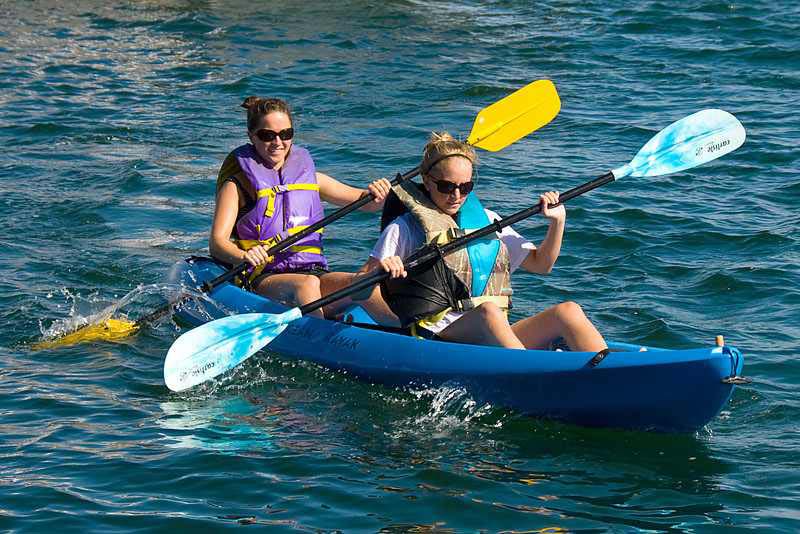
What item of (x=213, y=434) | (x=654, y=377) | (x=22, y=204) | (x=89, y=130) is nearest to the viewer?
(x=654, y=377)

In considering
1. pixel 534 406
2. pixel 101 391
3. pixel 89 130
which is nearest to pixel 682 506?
pixel 534 406

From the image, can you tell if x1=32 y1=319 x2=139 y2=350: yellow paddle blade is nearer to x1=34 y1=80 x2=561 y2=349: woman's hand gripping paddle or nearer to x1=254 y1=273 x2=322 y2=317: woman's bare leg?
x1=34 y1=80 x2=561 y2=349: woman's hand gripping paddle

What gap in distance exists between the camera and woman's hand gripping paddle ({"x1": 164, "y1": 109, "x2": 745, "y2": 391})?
522cm

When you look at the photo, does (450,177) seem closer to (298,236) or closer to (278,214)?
(298,236)

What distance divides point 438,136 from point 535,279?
2249 mm

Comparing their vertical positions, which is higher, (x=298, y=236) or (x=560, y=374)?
(x=298, y=236)

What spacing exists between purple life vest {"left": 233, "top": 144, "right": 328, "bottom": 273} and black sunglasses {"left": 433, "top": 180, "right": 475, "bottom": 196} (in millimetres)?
1366

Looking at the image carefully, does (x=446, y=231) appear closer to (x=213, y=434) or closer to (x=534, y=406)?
(x=534, y=406)

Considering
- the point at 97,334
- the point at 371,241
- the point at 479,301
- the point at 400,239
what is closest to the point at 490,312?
the point at 479,301

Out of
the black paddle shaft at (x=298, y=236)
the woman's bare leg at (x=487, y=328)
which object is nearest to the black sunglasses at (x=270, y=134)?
the black paddle shaft at (x=298, y=236)

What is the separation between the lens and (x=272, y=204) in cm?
632

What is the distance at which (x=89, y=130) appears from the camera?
10.6 m

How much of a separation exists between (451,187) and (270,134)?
4.57 feet

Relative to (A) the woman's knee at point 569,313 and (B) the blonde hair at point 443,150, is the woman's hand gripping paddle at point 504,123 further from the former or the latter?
(A) the woman's knee at point 569,313
